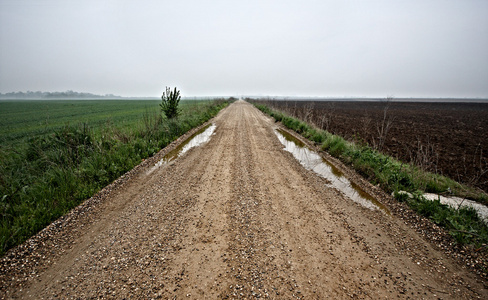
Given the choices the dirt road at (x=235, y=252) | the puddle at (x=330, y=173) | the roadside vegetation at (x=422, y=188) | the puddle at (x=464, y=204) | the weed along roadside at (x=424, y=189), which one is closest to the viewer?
the dirt road at (x=235, y=252)

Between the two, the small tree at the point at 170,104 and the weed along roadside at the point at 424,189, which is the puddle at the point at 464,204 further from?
the small tree at the point at 170,104

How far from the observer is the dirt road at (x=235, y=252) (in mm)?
2906

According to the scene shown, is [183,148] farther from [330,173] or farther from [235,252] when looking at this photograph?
[235,252]

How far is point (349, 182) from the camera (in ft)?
22.5

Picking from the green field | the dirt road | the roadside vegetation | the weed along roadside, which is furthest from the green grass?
the roadside vegetation

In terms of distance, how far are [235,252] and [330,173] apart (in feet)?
17.6

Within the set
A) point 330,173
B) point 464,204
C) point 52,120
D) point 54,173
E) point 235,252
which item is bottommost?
point 235,252

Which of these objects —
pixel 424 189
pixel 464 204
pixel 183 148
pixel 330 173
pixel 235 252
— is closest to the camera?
pixel 235 252

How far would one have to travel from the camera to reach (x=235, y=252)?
3.54 m

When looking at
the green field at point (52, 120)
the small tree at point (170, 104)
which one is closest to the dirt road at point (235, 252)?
the green field at point (52, 120)

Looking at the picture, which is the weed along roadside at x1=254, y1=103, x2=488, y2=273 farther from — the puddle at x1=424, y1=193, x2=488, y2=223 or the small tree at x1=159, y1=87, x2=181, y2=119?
the small tree at x1=159, y1=87, x2=181, y2=119

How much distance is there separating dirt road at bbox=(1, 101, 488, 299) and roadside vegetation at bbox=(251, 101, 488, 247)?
0.84 meters

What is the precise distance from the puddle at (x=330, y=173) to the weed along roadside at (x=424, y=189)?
75 centimetres

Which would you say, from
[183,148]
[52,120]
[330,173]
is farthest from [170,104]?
[52,120]
